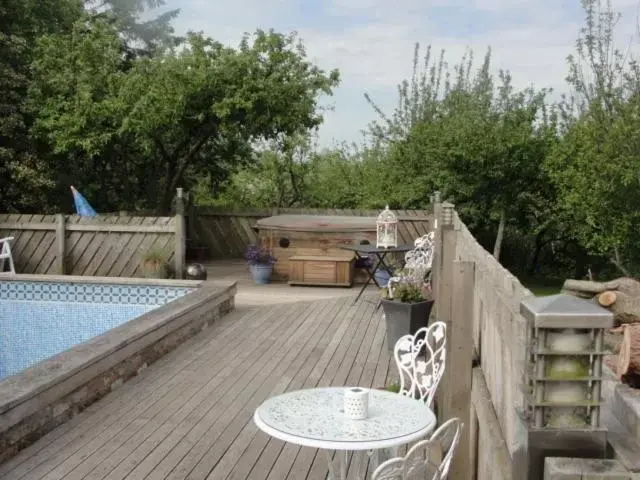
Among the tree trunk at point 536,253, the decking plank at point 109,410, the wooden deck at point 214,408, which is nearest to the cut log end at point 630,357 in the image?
the wooden deck at point 214,408

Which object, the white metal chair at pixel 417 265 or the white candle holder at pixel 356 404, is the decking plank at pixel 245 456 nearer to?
the white candle holder at pixel 356 404

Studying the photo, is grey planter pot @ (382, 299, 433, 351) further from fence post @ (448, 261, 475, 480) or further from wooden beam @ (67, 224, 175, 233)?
wooden beam @ (67, 224, 175, 233)

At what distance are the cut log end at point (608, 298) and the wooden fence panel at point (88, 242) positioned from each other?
19.1 feet

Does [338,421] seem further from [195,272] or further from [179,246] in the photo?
[179,246]

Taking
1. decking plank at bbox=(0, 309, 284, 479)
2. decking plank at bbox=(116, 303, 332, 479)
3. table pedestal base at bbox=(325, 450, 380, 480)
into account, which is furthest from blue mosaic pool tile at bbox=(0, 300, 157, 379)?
table pedestal base at bbox=(325, 450, 380, 480)

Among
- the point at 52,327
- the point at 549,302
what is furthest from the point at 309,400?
the point at 52,327

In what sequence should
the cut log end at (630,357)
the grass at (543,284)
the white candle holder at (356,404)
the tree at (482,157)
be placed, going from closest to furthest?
1. the white candle holder at (356,404)
2. the cut log end at (630,357)
3. the tree at (482,157)
4. the grass at (543,284)

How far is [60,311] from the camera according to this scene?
858 centimetres

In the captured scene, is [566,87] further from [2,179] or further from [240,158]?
[2,179]

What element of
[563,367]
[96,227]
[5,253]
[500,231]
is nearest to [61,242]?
[96,227]

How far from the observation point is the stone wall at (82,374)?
3.63 meters

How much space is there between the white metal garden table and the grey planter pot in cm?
277

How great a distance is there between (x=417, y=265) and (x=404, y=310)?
126 centimetres

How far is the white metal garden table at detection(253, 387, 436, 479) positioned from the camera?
244 cm
